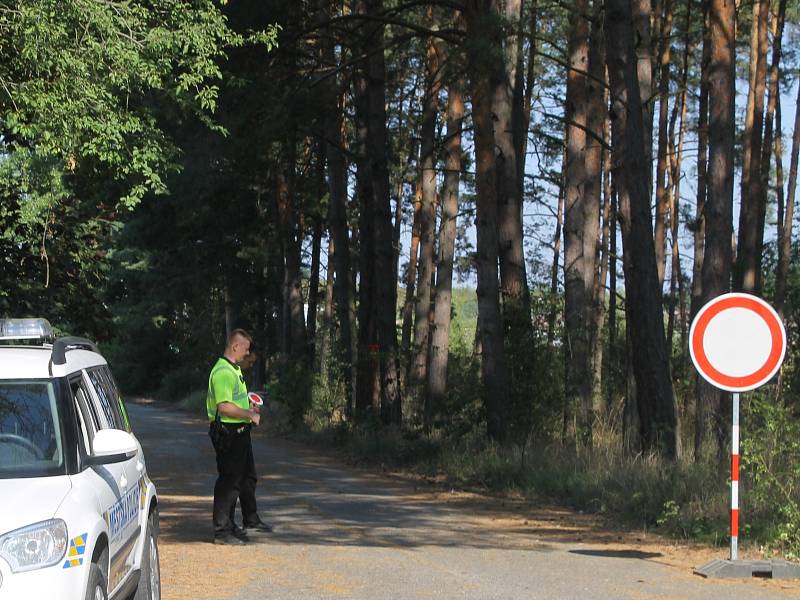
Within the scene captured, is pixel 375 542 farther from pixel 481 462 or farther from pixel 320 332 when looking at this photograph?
pixel 320 332

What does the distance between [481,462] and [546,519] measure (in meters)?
4.60

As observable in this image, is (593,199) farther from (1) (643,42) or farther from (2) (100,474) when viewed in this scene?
(2) (100,474)

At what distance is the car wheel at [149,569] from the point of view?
8086mm

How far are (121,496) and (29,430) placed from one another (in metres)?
0.80

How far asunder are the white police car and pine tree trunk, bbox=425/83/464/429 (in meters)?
21.8

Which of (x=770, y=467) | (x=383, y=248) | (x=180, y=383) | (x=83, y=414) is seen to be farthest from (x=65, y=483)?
(x=180, y=383)

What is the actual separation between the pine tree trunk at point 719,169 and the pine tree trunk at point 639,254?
7.19ft

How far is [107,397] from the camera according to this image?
8328 mm

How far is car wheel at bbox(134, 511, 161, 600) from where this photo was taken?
26.5 ft

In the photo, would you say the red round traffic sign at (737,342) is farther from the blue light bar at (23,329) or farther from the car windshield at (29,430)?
the car windshield at (29,430)

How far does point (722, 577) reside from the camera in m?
10.3

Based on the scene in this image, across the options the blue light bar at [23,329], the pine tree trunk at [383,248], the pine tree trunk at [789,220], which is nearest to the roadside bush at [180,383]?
the pine tree trunk at [789,220]

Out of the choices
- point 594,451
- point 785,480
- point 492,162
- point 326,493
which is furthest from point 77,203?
point 785,480

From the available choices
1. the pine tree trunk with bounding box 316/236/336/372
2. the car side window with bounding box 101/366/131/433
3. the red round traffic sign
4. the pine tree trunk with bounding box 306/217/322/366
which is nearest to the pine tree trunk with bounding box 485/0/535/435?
the red round traffic sign
